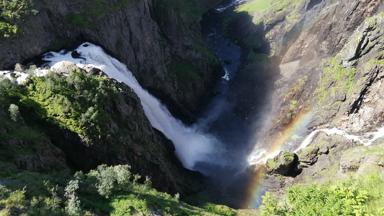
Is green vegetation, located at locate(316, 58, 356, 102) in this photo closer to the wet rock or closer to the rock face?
the wet rock

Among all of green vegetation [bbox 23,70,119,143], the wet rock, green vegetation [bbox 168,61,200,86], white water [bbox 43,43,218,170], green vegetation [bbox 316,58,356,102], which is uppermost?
green vegetation [bbox 168,61,200,86]

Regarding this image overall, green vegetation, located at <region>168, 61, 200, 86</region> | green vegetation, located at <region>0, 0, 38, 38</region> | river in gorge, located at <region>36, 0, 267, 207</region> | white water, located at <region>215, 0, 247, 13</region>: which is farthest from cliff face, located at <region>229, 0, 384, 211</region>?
green vegetation, located at <region>0, 0, 38, 38</region>

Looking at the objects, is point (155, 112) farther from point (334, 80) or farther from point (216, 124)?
point (334, 80)

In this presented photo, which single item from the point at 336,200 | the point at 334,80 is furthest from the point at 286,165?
the point at 336,200

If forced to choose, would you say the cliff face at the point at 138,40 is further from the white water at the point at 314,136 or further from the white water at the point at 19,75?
the white water at the point at 314,136

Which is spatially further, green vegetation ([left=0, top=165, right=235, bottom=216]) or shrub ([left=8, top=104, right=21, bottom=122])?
shrub ([left=8, top=104, right=21, bottom=122])

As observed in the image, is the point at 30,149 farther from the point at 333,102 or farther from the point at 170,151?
the point at 333,102

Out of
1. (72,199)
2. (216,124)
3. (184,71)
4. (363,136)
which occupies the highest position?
(184,71)

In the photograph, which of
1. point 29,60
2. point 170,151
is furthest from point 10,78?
point 170,151
